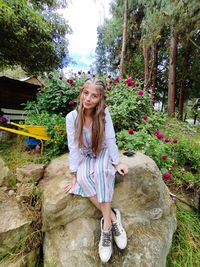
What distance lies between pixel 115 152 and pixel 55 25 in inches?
284

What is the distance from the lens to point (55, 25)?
7.12 m

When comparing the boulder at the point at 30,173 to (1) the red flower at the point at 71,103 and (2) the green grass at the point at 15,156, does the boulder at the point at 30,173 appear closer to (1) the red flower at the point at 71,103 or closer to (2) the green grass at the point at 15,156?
(2) the green grass at the point at 15,156

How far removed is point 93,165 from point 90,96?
63 cm

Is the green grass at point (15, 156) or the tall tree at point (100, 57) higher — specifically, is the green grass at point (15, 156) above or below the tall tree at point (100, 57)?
below

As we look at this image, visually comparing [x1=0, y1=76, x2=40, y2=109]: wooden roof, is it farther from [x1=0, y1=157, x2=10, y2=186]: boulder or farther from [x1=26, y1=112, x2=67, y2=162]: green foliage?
[x1=0, y1=157, x2=10, y2=186]: boulder

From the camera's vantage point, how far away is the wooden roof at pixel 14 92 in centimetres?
508

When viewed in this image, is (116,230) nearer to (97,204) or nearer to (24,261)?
(97,204)

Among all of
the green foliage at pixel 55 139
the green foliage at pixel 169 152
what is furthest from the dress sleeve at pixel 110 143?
the green foliage at pixel 55 139

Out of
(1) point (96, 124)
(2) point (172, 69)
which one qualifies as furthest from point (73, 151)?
(2) point (172, 69)

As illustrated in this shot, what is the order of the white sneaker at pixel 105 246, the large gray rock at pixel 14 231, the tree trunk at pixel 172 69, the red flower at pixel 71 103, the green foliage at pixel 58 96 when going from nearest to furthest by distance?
1. the white sneaker at pixel 105 246
2. the large gray rock at pixel 14 231
3. the red flower at pixel 71 103
4. the green foliage at pixel 58 96
5. the tree trunk at pixel 172 69

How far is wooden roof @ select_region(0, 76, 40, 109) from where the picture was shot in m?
5.08

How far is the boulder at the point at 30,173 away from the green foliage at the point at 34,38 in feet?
14.0

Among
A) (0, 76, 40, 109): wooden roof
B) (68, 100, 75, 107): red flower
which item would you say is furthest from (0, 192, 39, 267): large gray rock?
(0, 76, 40, 109): wooden roof

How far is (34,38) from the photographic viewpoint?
257 inches
